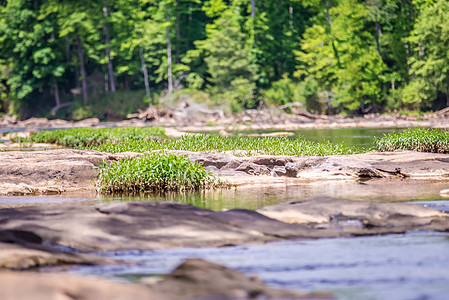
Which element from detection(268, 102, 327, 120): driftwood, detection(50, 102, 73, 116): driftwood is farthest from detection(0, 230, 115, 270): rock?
detection(50, 102, 73, 116): driftwood

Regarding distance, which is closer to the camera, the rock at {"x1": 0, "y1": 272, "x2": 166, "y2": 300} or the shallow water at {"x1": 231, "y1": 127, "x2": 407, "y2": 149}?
the rock at {"x1": 0, "y1": 272, "x2": 166, "y2": 300}

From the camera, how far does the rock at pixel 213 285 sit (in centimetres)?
659

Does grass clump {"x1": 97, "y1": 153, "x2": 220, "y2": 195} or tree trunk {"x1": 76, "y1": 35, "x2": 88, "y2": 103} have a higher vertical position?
tree trunk {"x1": 76, "y1": 35, "x2": 88, "y2": 103}

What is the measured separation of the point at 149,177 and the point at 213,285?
10.1 metres

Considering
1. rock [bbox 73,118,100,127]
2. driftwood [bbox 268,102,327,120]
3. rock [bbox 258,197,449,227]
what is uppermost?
driftwood [bbox 268,102,327,120]

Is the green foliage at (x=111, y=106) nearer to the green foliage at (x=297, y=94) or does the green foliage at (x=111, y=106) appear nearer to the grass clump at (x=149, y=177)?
the green foliage at (x=297, y=94)

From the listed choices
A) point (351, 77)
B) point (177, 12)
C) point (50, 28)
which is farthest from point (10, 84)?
point (351, 77)

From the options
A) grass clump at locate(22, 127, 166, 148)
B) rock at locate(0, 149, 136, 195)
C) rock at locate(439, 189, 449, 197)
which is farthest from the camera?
grass clump at locate(22, 127, 166, 148)

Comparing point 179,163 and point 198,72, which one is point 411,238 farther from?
point 198,72

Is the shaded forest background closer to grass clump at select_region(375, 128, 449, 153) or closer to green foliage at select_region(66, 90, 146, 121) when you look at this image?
green foliage at select_region(66, 90, 146, 121)

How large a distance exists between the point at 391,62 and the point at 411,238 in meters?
52.7

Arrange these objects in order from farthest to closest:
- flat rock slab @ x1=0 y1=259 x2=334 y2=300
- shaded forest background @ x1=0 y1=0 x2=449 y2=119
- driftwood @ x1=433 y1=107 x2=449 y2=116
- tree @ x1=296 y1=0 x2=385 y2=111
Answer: shaded forest background @ x1=0 y1=0 x2=449 y2=119, tree @ x1=296 y1=0 x2=385 y2=111, driftwood @ x1=433 y1=107 x2=449 y2=116, flat rock slab @ x1=0 y1=259 x2=334 y2=300

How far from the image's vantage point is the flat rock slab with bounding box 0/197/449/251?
973cm

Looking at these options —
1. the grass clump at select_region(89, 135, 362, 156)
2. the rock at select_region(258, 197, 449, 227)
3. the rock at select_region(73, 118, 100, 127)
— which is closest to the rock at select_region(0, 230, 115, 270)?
the rock at select_region(258, 197, 449, 227)
